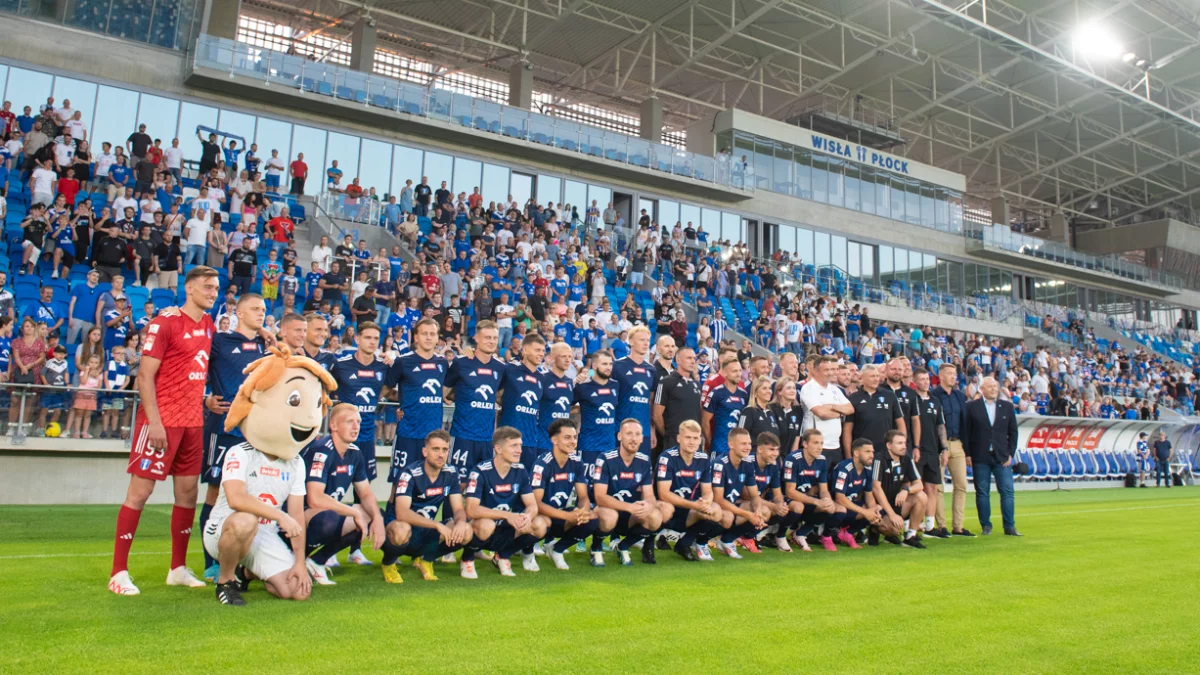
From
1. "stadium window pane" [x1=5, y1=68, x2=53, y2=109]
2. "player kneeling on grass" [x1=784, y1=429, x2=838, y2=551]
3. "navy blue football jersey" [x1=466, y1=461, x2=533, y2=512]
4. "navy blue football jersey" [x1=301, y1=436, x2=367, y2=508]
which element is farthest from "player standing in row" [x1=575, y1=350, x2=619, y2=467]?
"stadium window pane" [x1=5, y1=68, x2=53, y2=109]

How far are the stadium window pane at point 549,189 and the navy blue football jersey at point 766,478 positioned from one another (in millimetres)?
20423

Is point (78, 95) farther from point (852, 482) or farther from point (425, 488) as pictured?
point (852, 482)

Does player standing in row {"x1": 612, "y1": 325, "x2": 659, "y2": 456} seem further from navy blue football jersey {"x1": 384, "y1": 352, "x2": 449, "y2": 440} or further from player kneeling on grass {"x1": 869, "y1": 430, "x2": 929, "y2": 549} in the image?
player kneeling on grass {"x1": 869, "y1": 430, "x2": 929, "y2": 549}

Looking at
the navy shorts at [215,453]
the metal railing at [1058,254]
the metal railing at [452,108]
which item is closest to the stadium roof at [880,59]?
the metal railing at [1058,254]

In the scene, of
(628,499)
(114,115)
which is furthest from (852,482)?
(114,115)

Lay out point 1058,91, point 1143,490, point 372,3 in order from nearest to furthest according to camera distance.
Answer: point 1143,490
point 372,3
point 1058,91

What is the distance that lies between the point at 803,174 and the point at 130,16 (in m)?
23.8

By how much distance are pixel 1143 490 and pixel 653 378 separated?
17393mm

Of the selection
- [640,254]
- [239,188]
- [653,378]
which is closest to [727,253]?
[640,254]

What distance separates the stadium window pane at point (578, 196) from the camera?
28.4m

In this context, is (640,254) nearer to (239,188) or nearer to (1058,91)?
(239,188)

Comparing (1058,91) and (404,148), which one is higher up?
(1058,91)

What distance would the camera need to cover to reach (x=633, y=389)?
860 centimetres

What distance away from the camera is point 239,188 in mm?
18375
